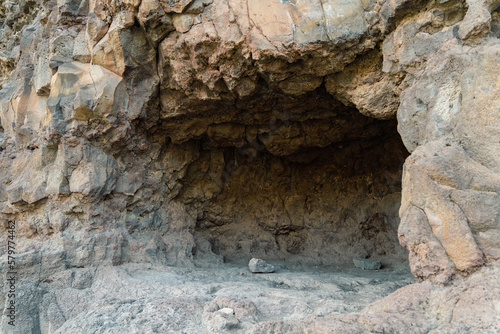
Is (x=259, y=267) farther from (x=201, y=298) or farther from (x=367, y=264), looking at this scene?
(x=367, y=264)

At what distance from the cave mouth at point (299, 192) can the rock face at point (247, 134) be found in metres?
0.02

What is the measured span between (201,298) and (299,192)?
11.3ft

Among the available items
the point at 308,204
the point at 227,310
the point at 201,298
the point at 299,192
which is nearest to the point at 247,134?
the point at 299,192

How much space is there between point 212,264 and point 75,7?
3.56 metres

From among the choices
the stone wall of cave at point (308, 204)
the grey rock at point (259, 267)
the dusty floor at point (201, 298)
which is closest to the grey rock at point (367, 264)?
the dusty floor at point (201, 298)

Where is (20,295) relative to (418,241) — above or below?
below

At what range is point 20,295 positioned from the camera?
10.7 feet

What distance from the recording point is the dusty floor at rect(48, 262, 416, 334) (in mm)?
2211

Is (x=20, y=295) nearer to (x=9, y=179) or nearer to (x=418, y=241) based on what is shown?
(x=9, y=179)

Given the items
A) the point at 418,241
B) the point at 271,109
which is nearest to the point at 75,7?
the point at 271,109

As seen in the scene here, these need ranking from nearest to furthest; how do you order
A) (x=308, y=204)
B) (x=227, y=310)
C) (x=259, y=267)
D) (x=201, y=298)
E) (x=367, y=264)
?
(x=227, y=310) < (x=201, y=298) < (x=259, y=267) < (x=367, y=264) < (x=308, y=204)

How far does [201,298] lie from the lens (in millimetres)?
2775

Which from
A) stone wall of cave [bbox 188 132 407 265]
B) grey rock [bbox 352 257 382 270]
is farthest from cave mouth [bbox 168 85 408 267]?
grey rock [bbox 352 257 382 270]

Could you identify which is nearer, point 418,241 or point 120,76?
point 418,241
